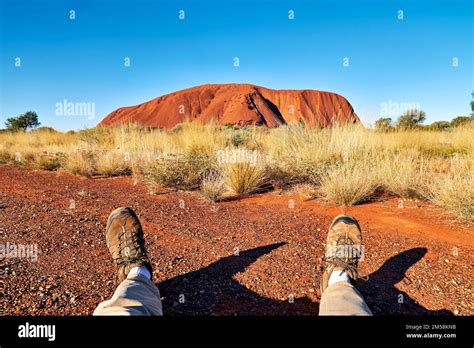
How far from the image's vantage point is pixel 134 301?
1.84m

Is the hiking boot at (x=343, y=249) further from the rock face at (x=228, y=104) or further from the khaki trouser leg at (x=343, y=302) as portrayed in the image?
the rock face at (x=228, y=104)

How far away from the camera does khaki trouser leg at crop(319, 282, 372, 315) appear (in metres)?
1.82

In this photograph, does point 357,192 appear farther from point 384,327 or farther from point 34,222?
point 34,222

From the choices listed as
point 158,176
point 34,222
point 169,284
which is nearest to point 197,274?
point 169,284

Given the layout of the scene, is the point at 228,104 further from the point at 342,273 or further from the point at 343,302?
the point at 343,302

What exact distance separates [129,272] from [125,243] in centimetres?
38

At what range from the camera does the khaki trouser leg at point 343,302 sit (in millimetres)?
1815

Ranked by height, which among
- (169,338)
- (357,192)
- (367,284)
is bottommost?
(367,284)

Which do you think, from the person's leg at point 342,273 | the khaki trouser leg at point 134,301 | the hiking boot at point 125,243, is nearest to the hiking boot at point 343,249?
the person's leg at point 342,273

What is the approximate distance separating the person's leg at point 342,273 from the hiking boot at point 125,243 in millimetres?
1392

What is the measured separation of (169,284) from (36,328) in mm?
1009

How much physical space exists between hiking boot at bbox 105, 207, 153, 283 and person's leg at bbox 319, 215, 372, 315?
139 centimetres

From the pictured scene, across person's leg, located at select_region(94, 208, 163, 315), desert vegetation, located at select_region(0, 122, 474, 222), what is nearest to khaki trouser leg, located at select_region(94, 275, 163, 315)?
person's leg, located at select_region(94, 208, 163, 315)

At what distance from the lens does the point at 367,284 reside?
267cm
